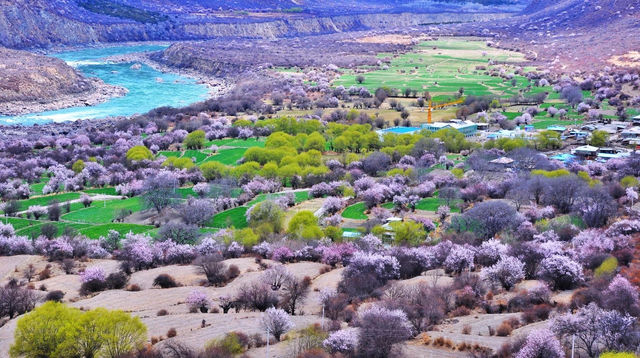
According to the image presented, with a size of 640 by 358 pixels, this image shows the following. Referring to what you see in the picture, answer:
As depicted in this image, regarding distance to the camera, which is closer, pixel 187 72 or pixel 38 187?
pixel 38 187

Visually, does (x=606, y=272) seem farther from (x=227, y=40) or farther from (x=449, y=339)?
(x=227, y=40)

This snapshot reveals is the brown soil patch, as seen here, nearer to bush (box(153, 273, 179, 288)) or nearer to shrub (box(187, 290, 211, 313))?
bush (box(153, 273, 179, 288))

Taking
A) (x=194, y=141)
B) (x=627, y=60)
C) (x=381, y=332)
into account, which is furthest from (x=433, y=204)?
(x=627, y=60)

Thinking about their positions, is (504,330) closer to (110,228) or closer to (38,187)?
(110,228)

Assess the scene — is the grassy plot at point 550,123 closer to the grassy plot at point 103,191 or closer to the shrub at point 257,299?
the grassy plot at point 103,191

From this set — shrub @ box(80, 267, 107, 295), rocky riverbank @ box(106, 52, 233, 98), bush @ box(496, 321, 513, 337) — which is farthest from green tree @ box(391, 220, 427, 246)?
rocky riverbank @ box(106, 52, 233, 98)

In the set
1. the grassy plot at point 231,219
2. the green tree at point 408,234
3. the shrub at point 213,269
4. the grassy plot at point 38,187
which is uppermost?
the shrub at point 213,269

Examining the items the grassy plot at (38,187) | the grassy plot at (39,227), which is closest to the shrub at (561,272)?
the grassy plot at (39,227)
